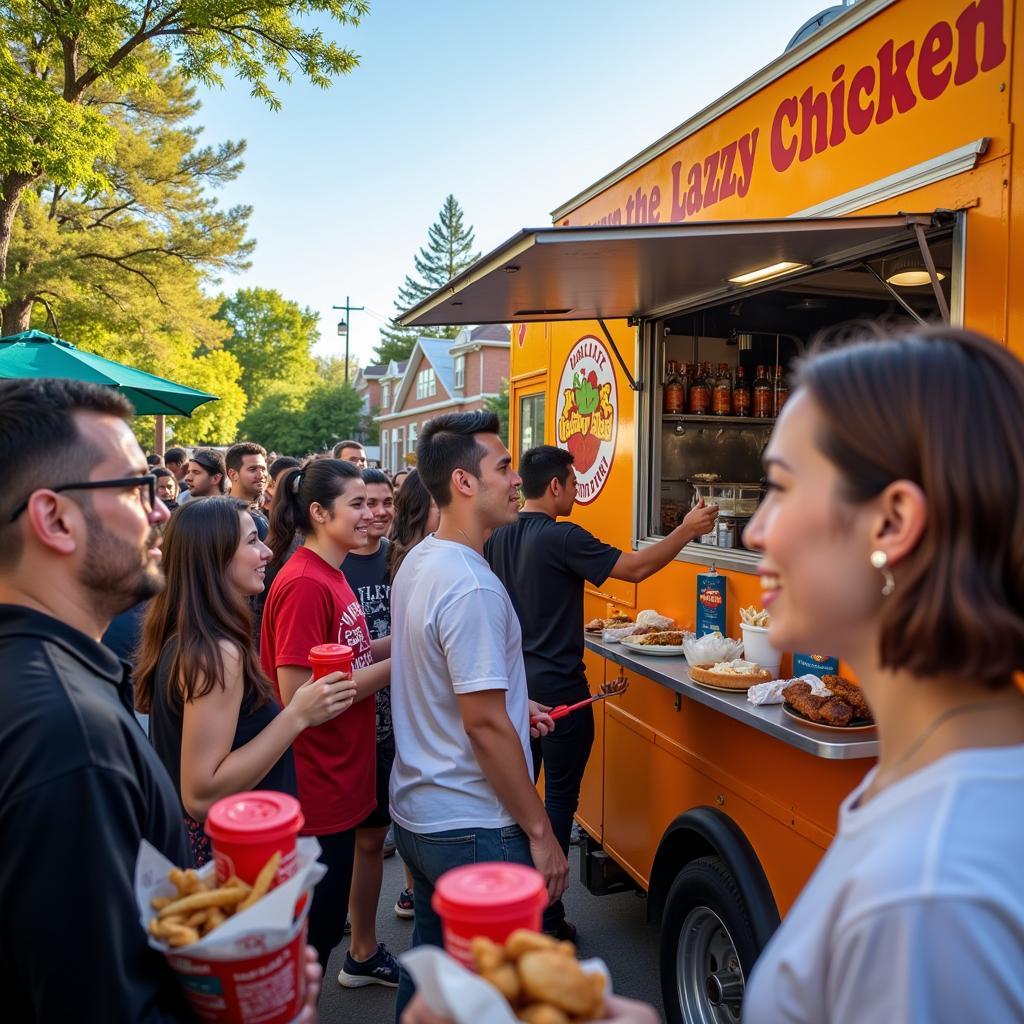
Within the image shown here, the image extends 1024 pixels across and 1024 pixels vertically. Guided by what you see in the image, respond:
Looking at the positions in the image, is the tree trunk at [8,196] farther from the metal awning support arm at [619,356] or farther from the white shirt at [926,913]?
the white shirt at [926,913]

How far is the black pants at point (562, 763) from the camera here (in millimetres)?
4031

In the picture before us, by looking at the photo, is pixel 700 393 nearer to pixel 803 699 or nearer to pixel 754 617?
pixel 754 617

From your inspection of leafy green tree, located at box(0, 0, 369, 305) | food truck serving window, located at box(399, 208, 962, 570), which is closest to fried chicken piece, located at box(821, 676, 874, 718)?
food truck serving window, located at box(399, 208, 962, 570)

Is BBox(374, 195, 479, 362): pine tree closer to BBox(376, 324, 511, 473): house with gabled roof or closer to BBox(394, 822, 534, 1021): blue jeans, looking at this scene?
BBox(376, 324, 511, 473): house with gabled roof

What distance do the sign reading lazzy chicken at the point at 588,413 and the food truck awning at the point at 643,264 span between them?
0.44 m

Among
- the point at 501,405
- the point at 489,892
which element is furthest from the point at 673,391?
the point at 501,405

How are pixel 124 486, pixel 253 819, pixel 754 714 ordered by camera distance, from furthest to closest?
pixel 754 714, pixel 124 486, pixel 253 819

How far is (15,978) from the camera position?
3.85 feet

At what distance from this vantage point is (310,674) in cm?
306

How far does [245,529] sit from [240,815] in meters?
1.51

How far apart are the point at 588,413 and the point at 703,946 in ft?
9.84

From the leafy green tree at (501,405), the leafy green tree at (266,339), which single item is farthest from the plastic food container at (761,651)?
the leafy green tree at (266,339)

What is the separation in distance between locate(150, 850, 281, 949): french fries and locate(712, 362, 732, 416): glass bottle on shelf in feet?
13.6

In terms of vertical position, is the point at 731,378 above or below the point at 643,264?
below
